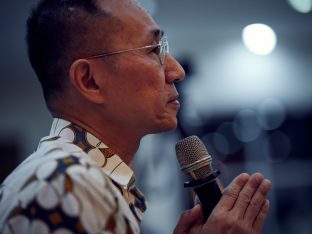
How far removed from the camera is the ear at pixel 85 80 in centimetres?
150

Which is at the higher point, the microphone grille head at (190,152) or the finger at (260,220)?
the microphone grille head at (190,152)

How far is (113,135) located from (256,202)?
0.50 metres

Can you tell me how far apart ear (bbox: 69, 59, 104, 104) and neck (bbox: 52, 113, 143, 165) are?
0.08 m

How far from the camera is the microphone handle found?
140 centimetres

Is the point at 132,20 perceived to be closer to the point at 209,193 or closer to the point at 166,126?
the point at 166,126

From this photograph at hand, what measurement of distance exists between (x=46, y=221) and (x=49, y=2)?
854 mm

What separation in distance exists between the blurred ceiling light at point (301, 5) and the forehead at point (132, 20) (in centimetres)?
384

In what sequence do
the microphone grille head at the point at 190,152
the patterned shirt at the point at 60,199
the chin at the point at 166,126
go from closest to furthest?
1. the patterned shirt at the point at 60,199
2. the microphone grille head at the point at 190,152
3. the chin at the point at 166,126

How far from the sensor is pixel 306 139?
556cm

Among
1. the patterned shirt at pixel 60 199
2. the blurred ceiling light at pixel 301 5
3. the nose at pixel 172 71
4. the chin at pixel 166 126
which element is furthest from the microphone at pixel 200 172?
the blurred ceiling light at pixel 301 5

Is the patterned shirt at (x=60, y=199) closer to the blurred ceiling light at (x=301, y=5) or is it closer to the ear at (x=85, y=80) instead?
the ear at (x=85, y=80)

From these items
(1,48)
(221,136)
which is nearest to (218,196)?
(221,136)

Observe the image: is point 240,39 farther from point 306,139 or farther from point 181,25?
point 306,139

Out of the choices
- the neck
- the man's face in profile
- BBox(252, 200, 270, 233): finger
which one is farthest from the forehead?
BBox(252, 200, 270, 233): finger
